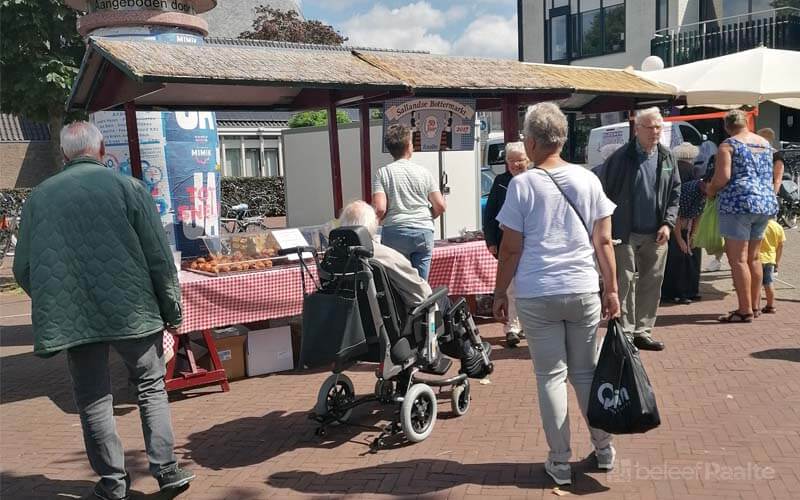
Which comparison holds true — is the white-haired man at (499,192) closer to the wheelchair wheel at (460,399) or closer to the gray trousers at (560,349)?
the wheelchair wheel at (460,399)

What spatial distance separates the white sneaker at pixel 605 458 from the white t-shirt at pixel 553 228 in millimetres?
923

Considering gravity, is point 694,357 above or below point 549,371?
below

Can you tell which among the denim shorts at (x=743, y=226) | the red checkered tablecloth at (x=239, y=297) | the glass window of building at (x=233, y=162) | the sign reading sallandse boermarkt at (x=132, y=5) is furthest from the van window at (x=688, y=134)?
the glass window of building at (x=233, y=162)

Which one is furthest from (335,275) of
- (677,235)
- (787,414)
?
(677,235)

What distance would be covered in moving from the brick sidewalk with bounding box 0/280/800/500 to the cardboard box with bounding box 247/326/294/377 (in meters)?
0.15

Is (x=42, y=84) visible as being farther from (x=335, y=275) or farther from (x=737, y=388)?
(x=737, y=388)

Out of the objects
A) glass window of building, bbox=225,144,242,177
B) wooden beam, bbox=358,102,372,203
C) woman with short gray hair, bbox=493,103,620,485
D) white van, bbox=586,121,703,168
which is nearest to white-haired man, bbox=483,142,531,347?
wooden beam, bbox=358,102,372,203

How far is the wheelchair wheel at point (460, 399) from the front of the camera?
4773mm

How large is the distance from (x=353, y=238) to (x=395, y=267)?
36 centimetres

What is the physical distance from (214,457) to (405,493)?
4.46 feet

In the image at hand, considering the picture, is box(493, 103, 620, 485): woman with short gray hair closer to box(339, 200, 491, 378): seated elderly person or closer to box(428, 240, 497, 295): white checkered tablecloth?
box(339, 200, 491, 378): seated elderly person

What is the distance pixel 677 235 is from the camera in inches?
305

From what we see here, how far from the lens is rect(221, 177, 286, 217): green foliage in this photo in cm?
2634

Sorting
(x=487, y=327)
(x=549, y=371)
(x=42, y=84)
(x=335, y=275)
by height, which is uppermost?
(x=42, y=84)
